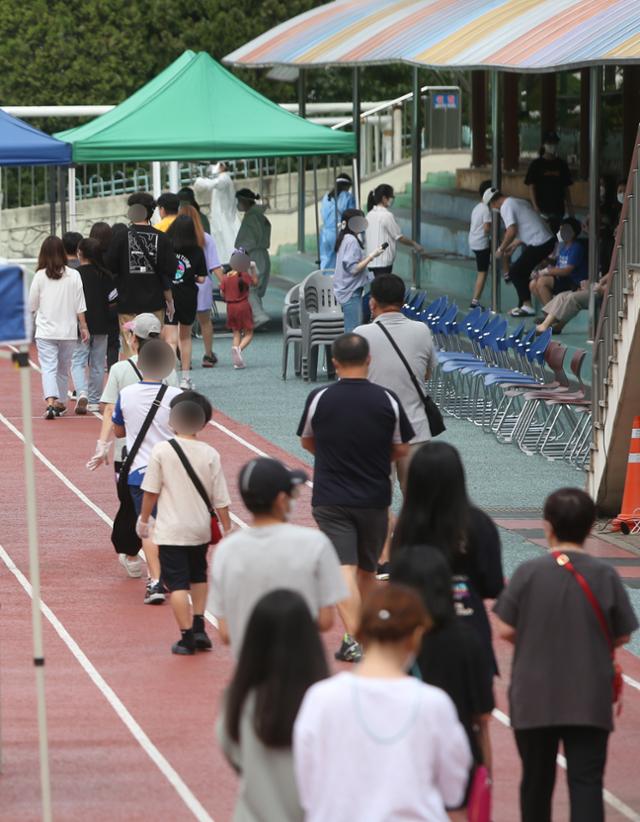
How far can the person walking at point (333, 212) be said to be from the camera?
24.9 m

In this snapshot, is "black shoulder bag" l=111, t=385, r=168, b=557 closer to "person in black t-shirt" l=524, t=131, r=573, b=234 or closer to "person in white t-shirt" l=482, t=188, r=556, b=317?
"person in white t-shirt" l=482, t=188, r=556, b=317

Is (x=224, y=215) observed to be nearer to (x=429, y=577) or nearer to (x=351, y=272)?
(x=351, y=272)

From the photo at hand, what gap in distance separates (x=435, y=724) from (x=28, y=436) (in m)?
2.84

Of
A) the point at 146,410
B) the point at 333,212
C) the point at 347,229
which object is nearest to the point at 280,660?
the point at 146,410

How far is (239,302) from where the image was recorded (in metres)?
21.0

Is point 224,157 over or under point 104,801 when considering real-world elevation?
over

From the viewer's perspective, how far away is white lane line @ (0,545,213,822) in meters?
7.58

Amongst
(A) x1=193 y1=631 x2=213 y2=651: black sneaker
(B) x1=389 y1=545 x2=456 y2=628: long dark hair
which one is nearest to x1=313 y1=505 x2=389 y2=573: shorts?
(A) x1=193 y1=631 x2=213 y2=651: black sneaker

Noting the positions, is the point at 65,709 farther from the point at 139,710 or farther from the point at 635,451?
the point at 635,451

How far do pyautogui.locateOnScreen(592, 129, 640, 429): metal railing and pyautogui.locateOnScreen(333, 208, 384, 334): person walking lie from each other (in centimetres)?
670

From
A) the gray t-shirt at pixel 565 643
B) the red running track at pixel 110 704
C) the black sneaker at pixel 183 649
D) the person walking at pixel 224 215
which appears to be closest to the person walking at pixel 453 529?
the gray t-shirt at pixel 565 643

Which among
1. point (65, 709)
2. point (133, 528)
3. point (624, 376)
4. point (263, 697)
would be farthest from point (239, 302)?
point (263, 697)

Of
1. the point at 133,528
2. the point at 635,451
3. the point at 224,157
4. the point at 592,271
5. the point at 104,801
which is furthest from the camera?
the point at 224,157

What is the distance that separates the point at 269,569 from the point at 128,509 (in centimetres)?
501
